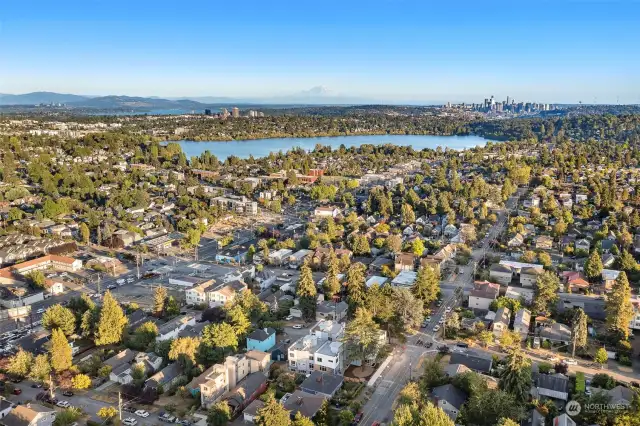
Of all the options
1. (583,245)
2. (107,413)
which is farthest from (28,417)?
(583,245)

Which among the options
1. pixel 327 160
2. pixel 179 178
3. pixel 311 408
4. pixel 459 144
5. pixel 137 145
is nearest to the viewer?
pixel 311 408

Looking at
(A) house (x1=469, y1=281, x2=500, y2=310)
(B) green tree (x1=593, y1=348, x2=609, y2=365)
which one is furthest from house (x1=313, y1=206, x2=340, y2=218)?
(B) green tree (x1=593, y1=348, x2=609, y2=365)

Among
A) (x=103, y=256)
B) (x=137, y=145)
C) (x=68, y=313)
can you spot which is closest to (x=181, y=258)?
(x=103, y=256)

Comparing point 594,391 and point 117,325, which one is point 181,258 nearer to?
point 117,325

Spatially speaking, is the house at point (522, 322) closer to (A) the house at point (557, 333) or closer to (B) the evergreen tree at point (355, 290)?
(A) the house at point (557, 333)

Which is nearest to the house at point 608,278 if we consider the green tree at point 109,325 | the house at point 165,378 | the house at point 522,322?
the house at point 522,322

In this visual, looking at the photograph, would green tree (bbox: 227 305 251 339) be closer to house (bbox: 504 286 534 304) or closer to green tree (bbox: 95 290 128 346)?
green tree (bbox: 95 290 128 346)
